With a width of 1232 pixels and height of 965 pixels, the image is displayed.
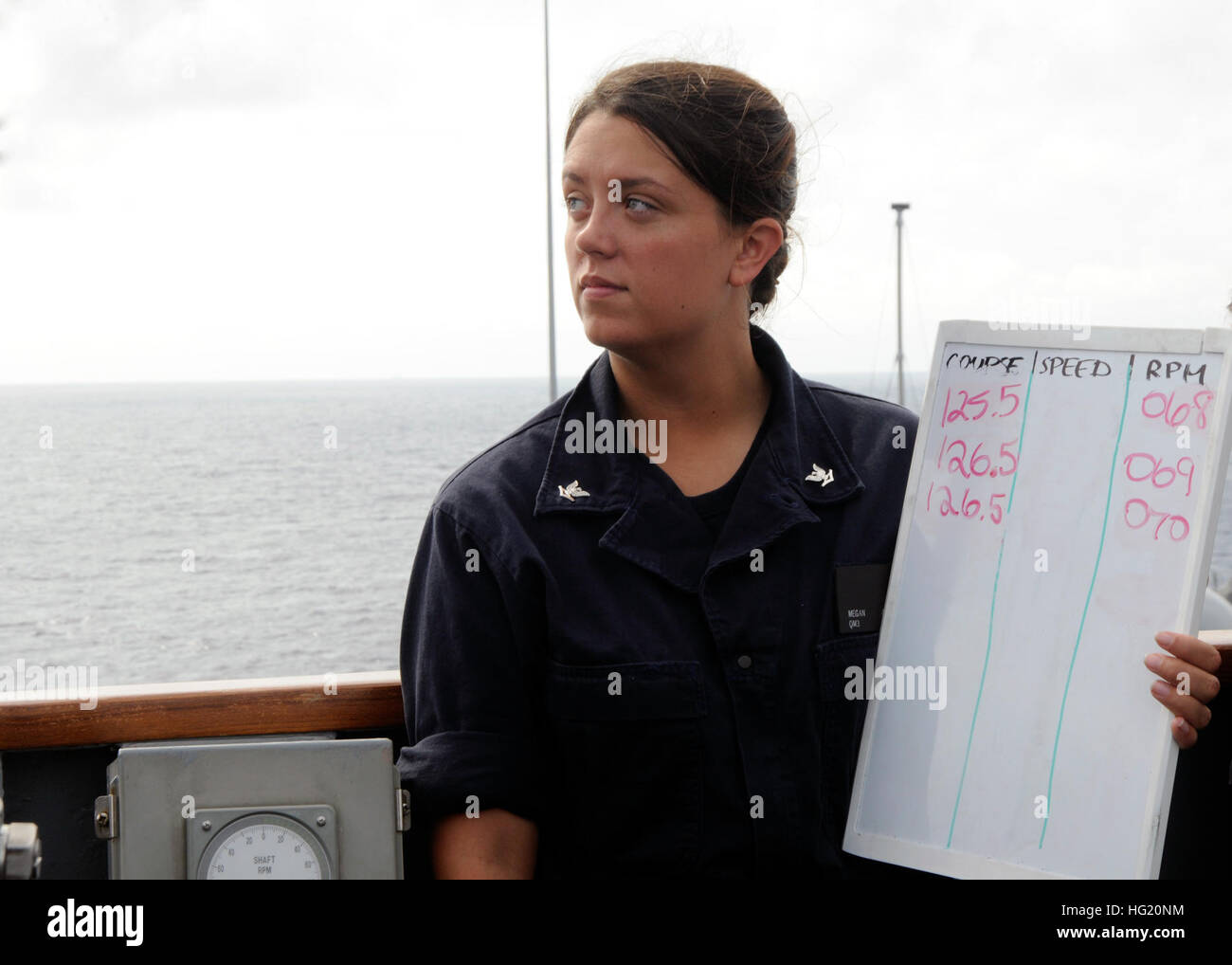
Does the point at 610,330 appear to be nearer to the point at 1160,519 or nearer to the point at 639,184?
the point at 639,184

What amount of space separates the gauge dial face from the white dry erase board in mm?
672

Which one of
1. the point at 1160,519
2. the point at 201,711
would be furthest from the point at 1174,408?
the point at 201,711

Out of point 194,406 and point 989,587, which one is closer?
point 989,587

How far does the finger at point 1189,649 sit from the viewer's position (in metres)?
1.53

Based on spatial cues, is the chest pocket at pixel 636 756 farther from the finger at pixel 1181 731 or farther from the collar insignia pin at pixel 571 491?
the finger at pixel 1181 731

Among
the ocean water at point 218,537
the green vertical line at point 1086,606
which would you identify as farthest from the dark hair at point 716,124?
the ocean water at point 218,537

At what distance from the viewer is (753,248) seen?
184 centimetres

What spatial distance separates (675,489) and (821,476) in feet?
0.67

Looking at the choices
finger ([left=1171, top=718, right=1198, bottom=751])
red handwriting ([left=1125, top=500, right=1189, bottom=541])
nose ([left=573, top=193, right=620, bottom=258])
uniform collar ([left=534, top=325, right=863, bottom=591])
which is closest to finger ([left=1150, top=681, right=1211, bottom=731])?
finger ([left=1171, top=718, right=1198, bottom=751])

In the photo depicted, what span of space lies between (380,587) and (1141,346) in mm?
27193

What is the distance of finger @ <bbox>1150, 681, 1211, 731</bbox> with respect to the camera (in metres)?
1.53

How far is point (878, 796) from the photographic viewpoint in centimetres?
171
